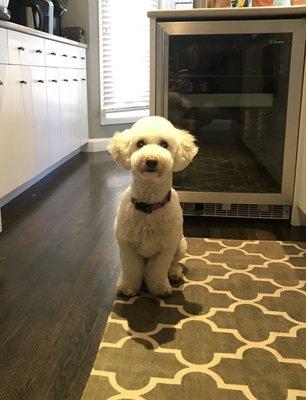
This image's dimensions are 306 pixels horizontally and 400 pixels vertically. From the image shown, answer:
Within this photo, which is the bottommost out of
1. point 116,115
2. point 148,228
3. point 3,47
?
point 148,228

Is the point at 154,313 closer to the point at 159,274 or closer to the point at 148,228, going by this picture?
the point at 159,274

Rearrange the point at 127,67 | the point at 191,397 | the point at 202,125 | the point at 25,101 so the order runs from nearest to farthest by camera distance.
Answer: the point at 191,397 < the point at 202,125 < the point at 25,101 < the point at 127,67

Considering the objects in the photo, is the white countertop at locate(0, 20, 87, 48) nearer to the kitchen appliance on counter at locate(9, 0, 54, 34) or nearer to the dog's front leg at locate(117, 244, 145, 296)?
the kitchen appliance on counter at locate(9, 0, 54, 34)

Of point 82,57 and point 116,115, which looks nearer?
point 82,57

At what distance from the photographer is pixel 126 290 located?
1540 millimetres

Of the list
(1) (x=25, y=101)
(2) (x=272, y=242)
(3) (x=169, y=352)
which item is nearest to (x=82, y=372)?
(3) (x=169, y=352)

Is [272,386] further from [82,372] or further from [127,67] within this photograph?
[127,67]

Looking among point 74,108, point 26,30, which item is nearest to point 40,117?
point 26,30

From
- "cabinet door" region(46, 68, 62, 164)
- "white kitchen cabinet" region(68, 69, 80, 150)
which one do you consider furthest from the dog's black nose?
"white kitchen cabinet" region(68, 69, 80, 150)

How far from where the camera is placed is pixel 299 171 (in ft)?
7.16

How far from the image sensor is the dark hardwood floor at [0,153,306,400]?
1160mm

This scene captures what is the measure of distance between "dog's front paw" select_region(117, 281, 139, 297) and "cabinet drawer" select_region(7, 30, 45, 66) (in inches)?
Answer: 60.1

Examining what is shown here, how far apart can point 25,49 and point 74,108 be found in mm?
1169

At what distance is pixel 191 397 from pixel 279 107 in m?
1.61
